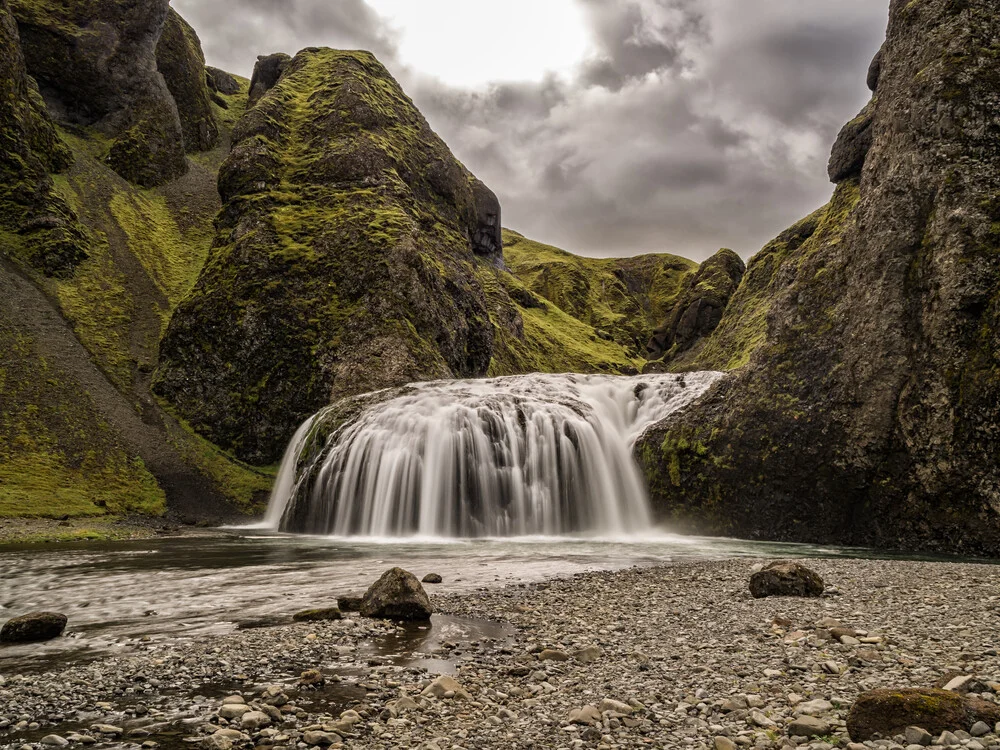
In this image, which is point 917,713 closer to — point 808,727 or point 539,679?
point 808,727

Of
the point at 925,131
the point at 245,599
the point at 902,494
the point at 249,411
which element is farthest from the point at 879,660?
the point at 249,411

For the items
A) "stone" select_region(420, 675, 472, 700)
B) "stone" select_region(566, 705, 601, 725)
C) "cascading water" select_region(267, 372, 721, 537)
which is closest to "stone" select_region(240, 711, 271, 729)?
"stone" select_region(420, 675, 472, 700)

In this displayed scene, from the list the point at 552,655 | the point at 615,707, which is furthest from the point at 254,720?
the point at 552,655

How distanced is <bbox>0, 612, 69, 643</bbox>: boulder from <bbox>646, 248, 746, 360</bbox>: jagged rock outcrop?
315 ft

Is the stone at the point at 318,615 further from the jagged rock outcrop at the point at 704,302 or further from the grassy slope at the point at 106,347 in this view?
the jagged rock outcrop at the point at 704,302

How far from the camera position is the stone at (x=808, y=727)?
15.2 feet

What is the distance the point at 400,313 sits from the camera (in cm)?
5309

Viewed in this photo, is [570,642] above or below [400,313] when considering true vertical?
below

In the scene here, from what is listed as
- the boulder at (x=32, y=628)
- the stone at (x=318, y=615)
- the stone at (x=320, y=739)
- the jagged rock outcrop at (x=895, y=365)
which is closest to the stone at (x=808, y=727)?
the stone at (x=320, y=739)

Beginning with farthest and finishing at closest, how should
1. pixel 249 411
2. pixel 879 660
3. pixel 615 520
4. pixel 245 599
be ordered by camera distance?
pixel 249 411
pixel 615 520
pixel 245 599
pixel 879 660

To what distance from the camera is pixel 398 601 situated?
987 cm

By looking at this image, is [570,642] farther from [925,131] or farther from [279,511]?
[279,511]

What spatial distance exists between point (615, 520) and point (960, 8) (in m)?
27.8

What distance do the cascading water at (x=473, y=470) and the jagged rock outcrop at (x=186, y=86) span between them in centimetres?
8791
